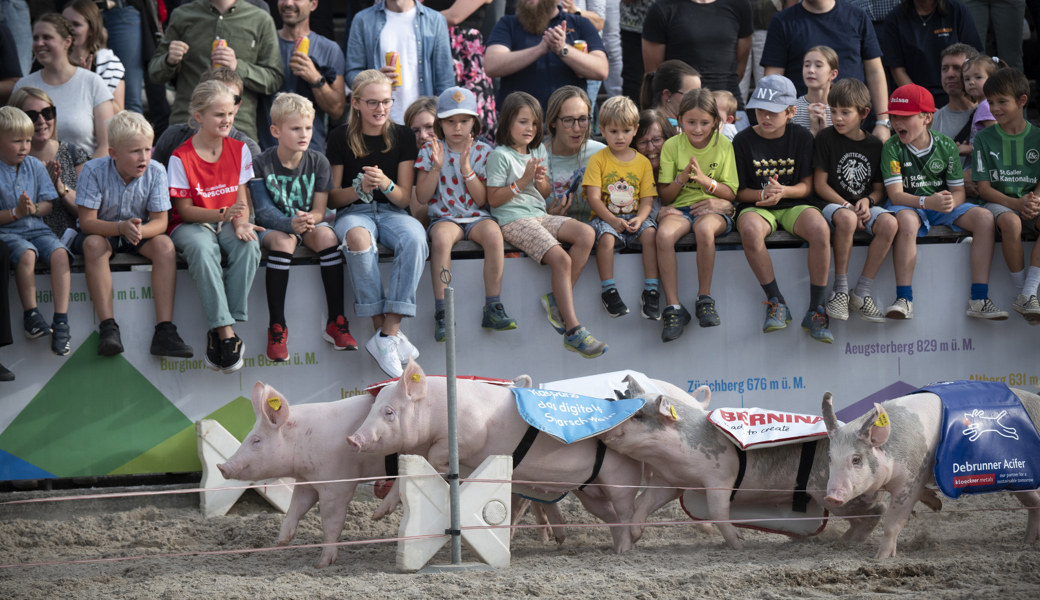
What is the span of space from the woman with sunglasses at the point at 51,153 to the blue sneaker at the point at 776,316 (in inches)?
183

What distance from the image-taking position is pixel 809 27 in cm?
837

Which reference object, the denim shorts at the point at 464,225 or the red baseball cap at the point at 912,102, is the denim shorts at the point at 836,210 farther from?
the denim shorts at the point at 464,225

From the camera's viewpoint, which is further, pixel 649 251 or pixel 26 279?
pixel 649 251

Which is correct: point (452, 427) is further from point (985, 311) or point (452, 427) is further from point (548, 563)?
point (985, 311)

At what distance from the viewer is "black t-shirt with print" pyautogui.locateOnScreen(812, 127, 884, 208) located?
7.16 metres

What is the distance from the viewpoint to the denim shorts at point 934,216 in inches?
277

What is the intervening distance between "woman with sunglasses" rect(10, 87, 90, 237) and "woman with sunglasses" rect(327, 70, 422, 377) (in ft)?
5.73

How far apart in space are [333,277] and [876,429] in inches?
136

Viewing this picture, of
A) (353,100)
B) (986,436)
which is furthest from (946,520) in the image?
(353,100)

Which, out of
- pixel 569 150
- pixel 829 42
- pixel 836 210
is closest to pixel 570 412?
pixel 569 150

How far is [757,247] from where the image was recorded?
682 centimetres

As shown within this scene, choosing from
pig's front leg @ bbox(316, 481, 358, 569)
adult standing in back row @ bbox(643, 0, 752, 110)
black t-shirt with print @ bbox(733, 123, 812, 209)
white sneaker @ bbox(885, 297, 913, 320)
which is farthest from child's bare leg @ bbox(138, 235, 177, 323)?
white sneaker @ bbox(885, 297, 913, 320)

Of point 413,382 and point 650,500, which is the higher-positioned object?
point 413,382

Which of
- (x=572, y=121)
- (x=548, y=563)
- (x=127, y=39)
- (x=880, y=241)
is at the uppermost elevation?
(x=127, y=39)
